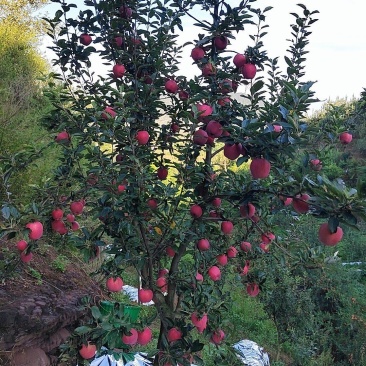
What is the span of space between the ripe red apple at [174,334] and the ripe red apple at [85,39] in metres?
1.20

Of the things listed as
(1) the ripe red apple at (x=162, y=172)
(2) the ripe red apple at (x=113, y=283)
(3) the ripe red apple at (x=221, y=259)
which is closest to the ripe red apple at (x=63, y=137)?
(1) the ripe red apple at (x=162, y=172)

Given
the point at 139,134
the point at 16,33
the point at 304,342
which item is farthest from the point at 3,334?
the point at 16,33

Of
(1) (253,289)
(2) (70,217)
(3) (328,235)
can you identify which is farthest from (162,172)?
(3) (328,235)

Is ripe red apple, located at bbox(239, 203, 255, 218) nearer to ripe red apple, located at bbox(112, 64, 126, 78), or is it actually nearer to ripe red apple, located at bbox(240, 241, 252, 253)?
ripe red apple, located at bbox(240, 241, 252, 253)

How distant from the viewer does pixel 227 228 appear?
164cm

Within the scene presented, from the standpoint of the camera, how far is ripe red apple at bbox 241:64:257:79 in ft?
4.88

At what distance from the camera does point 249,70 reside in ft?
4.88

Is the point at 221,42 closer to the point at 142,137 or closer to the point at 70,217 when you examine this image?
the point at 142,137

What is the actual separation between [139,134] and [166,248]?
1.58 ft

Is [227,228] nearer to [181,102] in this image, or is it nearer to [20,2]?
[181,102]

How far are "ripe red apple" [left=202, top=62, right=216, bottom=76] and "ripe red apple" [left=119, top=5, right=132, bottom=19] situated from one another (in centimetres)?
46

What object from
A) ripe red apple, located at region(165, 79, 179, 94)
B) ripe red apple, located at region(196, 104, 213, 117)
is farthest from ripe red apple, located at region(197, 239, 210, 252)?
ripe red apple, located at region(165, 79, 179, 94)

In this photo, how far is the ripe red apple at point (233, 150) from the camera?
1.20 metres

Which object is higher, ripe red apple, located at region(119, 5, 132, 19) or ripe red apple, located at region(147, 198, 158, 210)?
ripe red apple, located at region(119, 5, 132, 19)
